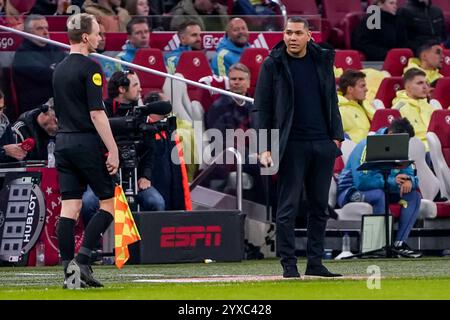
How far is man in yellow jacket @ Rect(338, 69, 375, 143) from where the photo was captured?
1853cm

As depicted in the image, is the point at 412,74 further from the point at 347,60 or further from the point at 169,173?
the point at 169,173

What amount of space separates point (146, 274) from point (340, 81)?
5818 millimetres

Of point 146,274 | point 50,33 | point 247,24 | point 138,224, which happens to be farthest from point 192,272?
point 247,24

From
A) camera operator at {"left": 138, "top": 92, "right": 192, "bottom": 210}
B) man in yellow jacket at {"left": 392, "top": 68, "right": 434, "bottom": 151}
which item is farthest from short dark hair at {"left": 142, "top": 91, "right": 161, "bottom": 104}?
man in yellow jacket at {"left": 392, "top": 68, "right": 434, "bottom": 151}

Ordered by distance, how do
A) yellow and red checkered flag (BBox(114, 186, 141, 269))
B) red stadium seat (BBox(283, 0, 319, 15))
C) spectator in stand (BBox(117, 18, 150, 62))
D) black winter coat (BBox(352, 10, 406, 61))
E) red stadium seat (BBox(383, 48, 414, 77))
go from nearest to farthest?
yellow and red checkered flag (BBox(114, 186, 141, 269))
spectator in stand (BBox(117, 18, 150, 62))
red stadium seat (BBox(383, 48, 414, 77))
black winter coat (BBox(352, 10, 406, 61))
red stadium seat (BBox(283, 0, 319, 15))

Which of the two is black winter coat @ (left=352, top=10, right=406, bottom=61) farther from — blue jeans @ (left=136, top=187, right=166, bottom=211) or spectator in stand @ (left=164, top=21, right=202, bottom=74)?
blue jeans @ (left=136, top=187, right=166, bottom=211)

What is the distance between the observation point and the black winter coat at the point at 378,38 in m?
21.9

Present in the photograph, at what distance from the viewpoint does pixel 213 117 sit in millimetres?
16844

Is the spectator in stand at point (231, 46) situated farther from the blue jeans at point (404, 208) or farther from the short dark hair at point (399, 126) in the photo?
the blue jeans at point (404, 208)

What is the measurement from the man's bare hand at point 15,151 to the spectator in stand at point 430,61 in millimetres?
6719

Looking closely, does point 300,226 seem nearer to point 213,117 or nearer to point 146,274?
point 213,117

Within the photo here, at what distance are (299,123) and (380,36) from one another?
9927 millimetres

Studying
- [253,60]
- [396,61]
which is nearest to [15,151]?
[253,60]

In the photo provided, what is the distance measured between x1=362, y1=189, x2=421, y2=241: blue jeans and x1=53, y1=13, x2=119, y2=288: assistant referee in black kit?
6.22 metres
